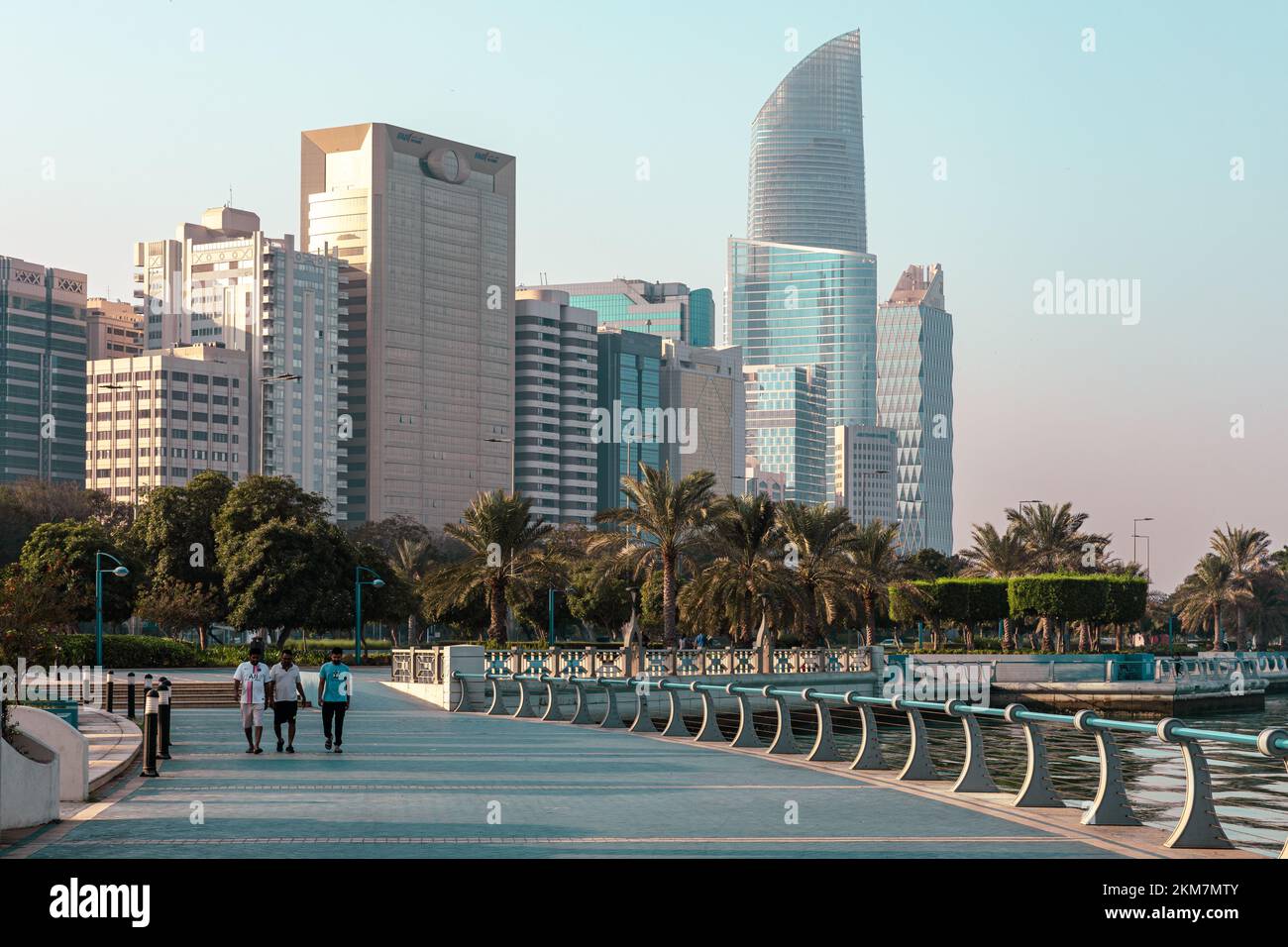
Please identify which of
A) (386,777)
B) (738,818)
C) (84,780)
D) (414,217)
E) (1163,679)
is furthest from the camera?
(414,217)

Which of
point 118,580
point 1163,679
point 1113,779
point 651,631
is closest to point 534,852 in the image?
point 1113,779

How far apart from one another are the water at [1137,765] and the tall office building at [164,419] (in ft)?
453

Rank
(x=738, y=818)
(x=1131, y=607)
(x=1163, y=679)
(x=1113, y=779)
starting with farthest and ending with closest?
(x=1131, y=607), (x=1163, y=679), (x=738, y=818), (x=1113, y=779)

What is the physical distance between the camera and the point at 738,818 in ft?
49.3

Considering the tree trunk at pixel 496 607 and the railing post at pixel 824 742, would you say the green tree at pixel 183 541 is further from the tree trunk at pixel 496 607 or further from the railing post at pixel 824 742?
the railing post at pixel 824 742

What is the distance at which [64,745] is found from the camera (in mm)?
16672

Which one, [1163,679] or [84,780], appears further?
[1163,679]

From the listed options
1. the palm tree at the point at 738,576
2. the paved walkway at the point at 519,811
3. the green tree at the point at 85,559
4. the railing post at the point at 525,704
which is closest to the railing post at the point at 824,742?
the paved walkway at the point at 519,811

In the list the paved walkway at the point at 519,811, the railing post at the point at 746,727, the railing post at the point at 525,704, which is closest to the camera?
the paved walkway at the point at 519,811

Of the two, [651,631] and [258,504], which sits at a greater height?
[258,504]

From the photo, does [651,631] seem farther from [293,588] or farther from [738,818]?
[738,818]

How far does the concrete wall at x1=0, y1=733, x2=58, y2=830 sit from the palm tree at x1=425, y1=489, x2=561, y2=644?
4799 centimetres

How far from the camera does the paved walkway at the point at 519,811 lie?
12.8 meters

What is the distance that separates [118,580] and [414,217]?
434 ft
